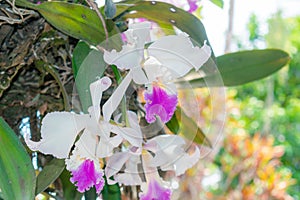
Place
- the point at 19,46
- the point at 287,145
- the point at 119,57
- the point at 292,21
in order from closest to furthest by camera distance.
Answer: the point at 119,57 < the point at 19,46 < the point at 287,145 < the point at 292,21

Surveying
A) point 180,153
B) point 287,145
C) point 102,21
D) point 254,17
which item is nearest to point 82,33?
point 102,21

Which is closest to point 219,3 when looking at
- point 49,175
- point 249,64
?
point 249,64

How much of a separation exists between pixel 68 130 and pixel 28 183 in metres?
0.06

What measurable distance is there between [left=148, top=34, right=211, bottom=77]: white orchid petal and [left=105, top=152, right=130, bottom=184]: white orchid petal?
9 centimetres

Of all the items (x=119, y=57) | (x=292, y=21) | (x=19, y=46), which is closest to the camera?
(x=119, y=57)

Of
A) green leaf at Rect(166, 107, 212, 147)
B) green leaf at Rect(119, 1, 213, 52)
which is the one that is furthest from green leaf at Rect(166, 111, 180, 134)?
green leaf at Rect(119, 1, 213, 52)

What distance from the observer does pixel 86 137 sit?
1.49 ft

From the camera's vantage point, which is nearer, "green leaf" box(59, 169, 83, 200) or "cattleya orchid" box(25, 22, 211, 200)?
"cattleya orchid" box(25, 22, 211, 200)

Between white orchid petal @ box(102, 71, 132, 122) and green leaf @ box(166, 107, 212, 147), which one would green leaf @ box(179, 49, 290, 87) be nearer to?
green leaf @ box(166, 107, 212, 147)

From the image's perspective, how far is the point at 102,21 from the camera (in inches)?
19.8

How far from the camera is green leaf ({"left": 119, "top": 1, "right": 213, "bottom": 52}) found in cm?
54

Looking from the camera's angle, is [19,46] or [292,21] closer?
[19,46]

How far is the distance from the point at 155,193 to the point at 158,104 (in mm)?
95

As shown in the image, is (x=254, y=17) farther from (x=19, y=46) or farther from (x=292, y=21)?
→ (x=19, y=46)
